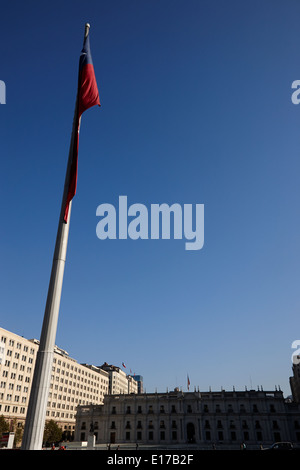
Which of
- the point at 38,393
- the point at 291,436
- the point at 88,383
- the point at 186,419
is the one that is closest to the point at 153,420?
the point at 186,419

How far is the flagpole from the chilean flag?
0.23 metres

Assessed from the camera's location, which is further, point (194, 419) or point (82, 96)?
point (194, 419)

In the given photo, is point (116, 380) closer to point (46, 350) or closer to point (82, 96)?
point (46, 350)

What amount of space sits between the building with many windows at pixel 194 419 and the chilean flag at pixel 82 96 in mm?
74652

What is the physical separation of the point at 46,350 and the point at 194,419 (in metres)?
75.7

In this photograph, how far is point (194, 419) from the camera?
75.4 metres

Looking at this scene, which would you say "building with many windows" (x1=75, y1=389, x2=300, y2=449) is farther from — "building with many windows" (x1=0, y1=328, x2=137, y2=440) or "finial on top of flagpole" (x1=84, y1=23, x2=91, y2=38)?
"finial on top of flagpole" (x1=84, y1=23, x2=91, y2=38)

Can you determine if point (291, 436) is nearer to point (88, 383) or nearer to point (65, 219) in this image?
point (88, 383)

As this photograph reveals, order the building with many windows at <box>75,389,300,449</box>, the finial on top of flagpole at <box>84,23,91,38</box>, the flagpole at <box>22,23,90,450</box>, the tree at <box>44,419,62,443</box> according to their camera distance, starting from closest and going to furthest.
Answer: the flagpole at <box>22,23,90,450</box>
the finial on top of flagpole at <box>84,23,91,38</box>
the tree at <box>44,419,62,443</box>
the building with many windows at <box>75,389,300,449</box>

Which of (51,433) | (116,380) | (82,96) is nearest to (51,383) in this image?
(51,433)

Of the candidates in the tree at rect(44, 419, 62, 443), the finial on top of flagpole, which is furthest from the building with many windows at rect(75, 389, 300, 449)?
the finial on top of flagpole

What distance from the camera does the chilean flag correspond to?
47.2ft

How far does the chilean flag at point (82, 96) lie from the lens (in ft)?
47.2
